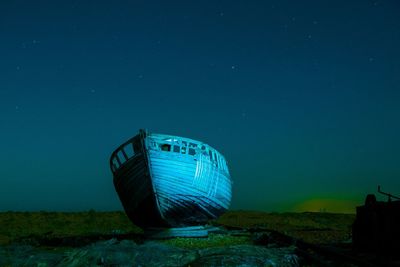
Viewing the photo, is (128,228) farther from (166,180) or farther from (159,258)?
(159,258)

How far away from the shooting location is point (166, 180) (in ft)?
56.3

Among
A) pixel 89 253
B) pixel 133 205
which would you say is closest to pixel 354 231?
pixel 89 253

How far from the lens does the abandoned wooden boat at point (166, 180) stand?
676 inches

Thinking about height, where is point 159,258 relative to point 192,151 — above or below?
below

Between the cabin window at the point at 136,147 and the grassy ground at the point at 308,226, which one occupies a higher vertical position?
the cabin window at the point at 136,147

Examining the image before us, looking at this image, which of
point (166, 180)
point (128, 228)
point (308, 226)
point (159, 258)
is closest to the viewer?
point (159, 258)

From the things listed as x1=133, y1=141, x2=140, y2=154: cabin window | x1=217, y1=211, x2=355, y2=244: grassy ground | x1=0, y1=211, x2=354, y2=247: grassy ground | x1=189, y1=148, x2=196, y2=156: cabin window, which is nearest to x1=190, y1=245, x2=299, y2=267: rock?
x1=0, y1=211, x2=354, y2=247: grassy ground

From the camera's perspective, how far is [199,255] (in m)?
10.1

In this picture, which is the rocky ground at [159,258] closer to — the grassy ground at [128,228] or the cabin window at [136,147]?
the grassy ground at [128,228]

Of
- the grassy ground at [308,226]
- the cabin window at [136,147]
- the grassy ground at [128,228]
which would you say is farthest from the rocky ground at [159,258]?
the grassy ground at [308,226]

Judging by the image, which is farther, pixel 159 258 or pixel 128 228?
pixel 128 228

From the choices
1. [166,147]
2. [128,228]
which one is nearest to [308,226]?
[128,228]

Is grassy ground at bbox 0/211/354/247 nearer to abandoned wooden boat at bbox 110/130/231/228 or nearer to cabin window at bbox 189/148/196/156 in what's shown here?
abandoned wooden boat at bbox 110/130/231/228

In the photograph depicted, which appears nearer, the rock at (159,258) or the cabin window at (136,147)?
the rock at (159,258)
